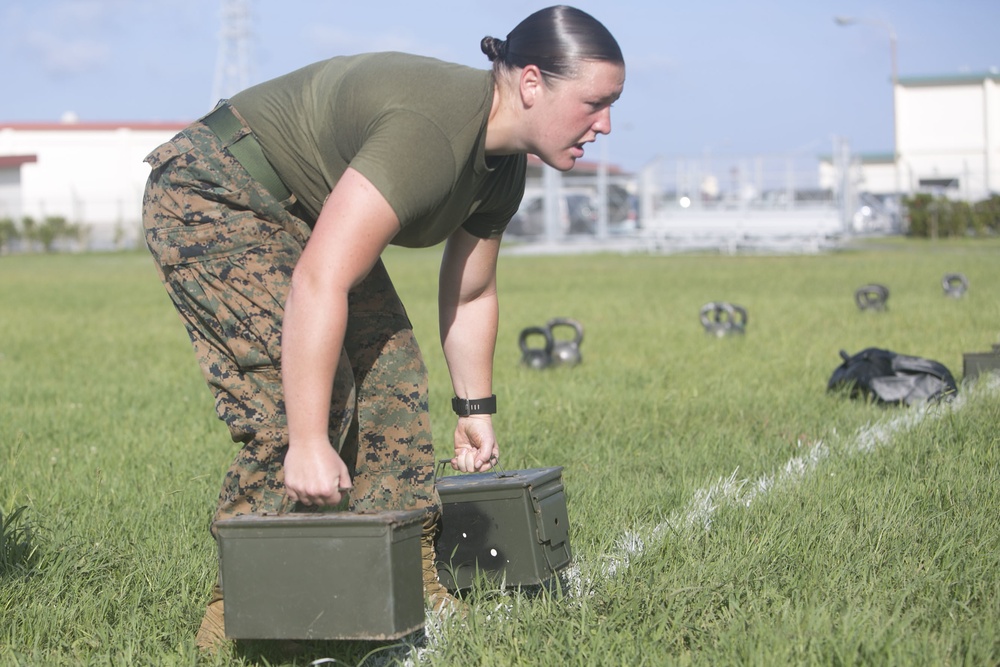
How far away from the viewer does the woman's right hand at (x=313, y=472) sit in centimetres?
249

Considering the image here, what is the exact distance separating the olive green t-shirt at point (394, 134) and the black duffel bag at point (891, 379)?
384 cm

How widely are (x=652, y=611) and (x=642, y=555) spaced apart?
43cm

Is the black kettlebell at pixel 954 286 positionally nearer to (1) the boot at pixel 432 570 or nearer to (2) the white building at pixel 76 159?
(1) the boot at pixel 432 570

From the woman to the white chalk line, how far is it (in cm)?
23

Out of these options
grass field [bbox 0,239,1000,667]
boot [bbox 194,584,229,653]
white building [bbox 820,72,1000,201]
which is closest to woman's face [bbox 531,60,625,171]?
grass field [bbox 0,239,1000,667]

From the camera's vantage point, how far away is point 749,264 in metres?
25.2

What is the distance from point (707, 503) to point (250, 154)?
82.2 inches

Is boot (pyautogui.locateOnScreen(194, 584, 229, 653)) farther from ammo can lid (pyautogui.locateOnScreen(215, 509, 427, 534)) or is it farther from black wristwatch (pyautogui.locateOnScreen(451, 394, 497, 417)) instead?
black wristwatch (pyautogui.locateOnScreen(451, 394, 497, 417))

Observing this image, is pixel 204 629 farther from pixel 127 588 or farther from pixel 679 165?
pixel 679 165

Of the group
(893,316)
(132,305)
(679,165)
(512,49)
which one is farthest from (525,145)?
(679,165)

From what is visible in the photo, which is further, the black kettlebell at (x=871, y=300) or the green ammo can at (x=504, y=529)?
the black kettlebell at (x=871, y=300)

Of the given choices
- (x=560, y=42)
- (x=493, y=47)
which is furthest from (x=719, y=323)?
(x=560, y=42)

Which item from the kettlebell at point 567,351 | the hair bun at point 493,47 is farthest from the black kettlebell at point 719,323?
the hair bun at point 493,47

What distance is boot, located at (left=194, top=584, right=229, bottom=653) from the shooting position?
2.92 meters
